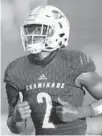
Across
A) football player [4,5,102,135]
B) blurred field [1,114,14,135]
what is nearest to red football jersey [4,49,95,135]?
football player [4,5,102,135]

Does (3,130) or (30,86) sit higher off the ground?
(30,86)

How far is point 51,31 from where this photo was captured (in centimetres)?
171

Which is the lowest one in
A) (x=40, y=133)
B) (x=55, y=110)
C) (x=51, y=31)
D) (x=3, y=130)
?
(x=3, y=130)

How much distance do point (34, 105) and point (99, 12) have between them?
938mm

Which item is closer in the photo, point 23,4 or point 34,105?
point 34,105

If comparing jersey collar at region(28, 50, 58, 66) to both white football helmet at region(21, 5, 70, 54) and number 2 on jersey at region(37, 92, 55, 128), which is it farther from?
number 2 on jersey at region(37, 92, 55, 128)

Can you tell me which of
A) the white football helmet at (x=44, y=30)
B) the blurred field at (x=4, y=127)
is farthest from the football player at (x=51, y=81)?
the blurred field at (x=4, y=127)

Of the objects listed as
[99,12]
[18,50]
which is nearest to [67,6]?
[99,12]

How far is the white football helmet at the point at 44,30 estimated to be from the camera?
66.1 inches

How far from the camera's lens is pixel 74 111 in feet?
5.18

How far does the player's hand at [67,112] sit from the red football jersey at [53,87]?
0.19 feet

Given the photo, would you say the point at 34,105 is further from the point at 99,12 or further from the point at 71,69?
the point at 99,12

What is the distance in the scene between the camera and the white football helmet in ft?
5.51

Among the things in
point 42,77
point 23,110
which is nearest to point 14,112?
point 23,110
